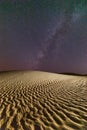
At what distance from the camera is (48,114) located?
6.28m

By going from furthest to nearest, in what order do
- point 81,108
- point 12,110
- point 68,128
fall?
point 12,110
point 81,108
point 68,128

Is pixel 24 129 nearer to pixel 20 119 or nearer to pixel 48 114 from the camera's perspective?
pixel 20 119

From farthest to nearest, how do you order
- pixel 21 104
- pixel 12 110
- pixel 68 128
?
pixel 21 104
pixel 12 110
pixel 68 128

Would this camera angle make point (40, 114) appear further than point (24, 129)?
Yes

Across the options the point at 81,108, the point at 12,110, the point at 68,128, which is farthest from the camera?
the point at 12,110

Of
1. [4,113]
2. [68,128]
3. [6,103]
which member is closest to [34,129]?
[68,128]

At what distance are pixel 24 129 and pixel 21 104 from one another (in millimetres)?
2657

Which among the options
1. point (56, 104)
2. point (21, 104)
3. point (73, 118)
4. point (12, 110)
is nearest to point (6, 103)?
point (21, 104)

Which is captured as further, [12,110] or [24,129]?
[12,110]

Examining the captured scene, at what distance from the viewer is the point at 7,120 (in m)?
6.05

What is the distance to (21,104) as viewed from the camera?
26.0 ft

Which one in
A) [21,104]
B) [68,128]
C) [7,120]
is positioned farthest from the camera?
[21,104]

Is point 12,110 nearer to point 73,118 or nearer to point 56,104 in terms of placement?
point 56,104

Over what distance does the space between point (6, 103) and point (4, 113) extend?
1487mm
